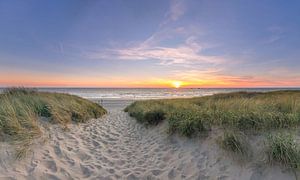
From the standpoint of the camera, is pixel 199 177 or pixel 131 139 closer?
pixel 199 177

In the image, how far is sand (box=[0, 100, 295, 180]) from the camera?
465 centimetres

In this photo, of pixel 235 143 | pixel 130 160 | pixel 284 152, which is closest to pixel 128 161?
pixel 130 160

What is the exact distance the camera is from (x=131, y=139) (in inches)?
351

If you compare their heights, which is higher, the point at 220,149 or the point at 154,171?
the point at 220,149

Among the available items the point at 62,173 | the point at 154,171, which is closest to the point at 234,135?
the point at 154,171

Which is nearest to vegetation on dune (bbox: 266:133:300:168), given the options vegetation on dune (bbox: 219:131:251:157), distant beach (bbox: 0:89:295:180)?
distant beach (bbox: 0:89:295:180)

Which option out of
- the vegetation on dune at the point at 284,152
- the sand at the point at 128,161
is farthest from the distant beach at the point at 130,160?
the vegetation on dune at the point at 284,152

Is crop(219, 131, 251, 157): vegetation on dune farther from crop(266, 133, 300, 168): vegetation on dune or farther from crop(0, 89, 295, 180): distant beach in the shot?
crop(266, 133, 300, 168): vegetation on dune

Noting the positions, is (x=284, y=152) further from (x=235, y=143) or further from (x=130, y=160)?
(x=130, y=160)

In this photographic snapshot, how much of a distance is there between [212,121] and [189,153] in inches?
49.2

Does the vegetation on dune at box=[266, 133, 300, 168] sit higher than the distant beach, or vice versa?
the vegetation on dune at box=[266, 133, 300, 168]

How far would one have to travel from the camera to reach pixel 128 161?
20.4 ft

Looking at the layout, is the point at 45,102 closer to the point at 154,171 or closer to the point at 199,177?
the point at 154,171

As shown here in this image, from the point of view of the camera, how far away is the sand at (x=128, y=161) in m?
4.65
